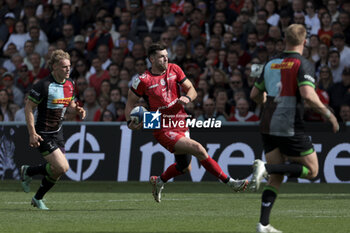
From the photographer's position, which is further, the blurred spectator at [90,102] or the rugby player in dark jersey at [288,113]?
the blurred spectator at [90,102]

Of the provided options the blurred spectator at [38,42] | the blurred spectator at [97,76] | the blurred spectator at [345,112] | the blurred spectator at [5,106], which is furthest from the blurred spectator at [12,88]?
the blurred spectator at [345,112]

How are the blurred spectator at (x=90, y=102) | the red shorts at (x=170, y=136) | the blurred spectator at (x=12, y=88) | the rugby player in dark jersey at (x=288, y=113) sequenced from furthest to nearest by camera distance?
1. the blurred spectator at (x=12, y=88)
2. the blurred spectator at (x=90, y=102)
3. the red shorts at (x=170, y=136)
4. the rugby player in dark jersey at (x=288, y=113)

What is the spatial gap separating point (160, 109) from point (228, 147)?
5.16 m

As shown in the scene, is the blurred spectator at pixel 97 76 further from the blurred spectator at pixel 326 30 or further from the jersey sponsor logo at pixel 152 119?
the jersey sponsor logo at pixel 152 119

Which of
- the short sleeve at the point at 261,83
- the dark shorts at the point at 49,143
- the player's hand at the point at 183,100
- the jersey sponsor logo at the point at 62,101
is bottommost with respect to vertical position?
the dark shorts at the point at 49,143

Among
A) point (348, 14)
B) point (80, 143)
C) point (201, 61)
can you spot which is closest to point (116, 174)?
point (80, 143)

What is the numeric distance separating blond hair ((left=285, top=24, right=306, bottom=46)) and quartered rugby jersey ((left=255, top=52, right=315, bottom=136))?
0.12m

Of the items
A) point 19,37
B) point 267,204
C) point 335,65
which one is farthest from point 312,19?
point 267,204

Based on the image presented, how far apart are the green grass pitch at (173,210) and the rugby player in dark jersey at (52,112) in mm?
520

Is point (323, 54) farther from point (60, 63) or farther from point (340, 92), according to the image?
point (60, 63)

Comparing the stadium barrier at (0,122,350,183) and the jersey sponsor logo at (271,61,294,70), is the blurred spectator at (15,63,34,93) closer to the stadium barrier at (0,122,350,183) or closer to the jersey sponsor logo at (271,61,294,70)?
the stadium barrier at (0,122,350,183)

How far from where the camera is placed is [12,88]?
22.0m

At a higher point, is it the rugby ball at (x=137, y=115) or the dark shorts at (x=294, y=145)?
the dark shorts at (x=294, y=145)

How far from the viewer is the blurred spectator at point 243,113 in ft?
59.6
